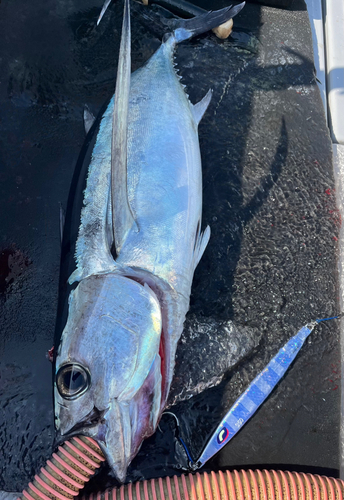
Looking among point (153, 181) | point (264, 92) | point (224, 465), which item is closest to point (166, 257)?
point (153, 181)

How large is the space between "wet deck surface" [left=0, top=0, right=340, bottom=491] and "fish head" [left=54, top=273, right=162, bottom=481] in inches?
19.6

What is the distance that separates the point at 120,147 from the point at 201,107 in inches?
38.4

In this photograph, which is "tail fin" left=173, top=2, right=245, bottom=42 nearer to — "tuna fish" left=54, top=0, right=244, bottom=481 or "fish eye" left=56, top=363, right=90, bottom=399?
"tuna fish" left=54, top=0, right=244, bottom=481

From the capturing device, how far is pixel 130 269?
62.9 inches

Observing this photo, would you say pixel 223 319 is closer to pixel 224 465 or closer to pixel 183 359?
pixel 183 359

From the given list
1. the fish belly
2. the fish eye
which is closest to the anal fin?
the fish belly

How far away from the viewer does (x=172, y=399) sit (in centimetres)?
187

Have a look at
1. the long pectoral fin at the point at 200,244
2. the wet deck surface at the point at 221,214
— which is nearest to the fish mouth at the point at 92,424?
the wet deck surface at the point at 221,214

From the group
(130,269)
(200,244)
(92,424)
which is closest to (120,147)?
(130,269)

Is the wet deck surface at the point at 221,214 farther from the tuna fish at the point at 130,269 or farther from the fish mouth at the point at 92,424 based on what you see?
the fish mouth at the point at 92,424

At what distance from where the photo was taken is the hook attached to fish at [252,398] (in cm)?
179

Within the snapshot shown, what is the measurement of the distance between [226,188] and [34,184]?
1196 mm

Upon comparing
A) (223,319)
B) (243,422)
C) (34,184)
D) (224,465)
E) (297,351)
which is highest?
(34,184)

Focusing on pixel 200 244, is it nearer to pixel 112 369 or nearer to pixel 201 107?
pixel 112 369
